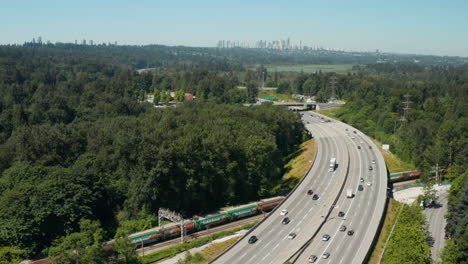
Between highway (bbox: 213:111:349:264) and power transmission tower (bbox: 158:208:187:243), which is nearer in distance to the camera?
highway (bbox: 213:111:349:264)

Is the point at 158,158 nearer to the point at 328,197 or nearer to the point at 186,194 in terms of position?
the point at 186,194

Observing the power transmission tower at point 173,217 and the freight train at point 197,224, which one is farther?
the power transmission tower at point 173,217

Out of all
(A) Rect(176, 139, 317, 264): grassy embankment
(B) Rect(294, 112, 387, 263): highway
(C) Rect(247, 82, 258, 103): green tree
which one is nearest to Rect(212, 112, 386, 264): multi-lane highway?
(B) Rect(294, 112, 387, 263): highway

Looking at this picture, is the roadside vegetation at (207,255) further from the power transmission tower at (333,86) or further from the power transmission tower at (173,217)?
the power transmission tower at (333,86)

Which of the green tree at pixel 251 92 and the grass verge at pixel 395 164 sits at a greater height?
the green tree at pixel 251 92

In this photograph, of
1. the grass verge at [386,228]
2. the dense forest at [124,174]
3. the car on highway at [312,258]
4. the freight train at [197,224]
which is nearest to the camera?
the car on highway at [312,258]

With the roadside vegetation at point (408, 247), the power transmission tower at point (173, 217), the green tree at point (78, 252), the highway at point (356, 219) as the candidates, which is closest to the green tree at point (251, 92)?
the highway at point (356, 219)

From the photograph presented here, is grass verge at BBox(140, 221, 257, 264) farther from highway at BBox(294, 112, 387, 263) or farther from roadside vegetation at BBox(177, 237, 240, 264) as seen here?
highway at BBox(294, 112, 387, 263)
